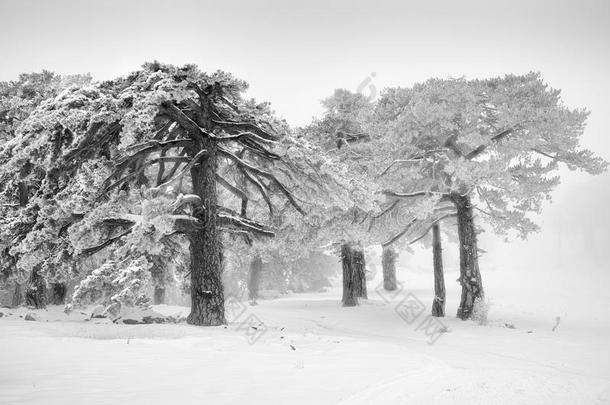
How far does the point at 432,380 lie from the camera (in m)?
6.11

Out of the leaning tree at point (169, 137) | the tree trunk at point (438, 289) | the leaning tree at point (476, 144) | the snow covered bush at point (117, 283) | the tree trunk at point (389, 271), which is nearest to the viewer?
the snow covered bush at point (117, 283)

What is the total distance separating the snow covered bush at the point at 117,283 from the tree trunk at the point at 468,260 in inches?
468

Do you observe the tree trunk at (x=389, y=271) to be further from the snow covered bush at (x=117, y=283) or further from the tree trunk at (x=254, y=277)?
the snow covered bush at (x=117, y=283)

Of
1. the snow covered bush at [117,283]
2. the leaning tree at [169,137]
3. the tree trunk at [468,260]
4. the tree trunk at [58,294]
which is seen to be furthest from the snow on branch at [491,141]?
the tree trunk at [58,294]

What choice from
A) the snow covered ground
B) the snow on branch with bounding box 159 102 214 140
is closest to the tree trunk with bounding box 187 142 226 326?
the snow on branch with bounding box 159 102 214 140

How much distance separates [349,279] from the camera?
20938mm

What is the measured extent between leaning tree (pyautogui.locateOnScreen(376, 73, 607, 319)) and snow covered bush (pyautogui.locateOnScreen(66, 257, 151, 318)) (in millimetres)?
9796

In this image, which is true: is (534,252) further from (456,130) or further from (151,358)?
(151,358)

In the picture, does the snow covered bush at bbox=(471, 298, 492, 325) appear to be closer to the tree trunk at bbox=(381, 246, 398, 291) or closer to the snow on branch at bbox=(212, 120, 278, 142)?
the snow on branch at bbox=(212, 120, 278, 142)

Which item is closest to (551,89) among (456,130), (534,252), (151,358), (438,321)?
(456,130)

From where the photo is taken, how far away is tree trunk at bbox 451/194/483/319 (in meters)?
16.1

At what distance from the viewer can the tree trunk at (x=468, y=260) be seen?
16.1 m

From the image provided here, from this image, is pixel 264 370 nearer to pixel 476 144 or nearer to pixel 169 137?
pixel 169 137

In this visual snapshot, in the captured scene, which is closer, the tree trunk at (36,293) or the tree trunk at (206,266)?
the tree trunk at (206,266)
